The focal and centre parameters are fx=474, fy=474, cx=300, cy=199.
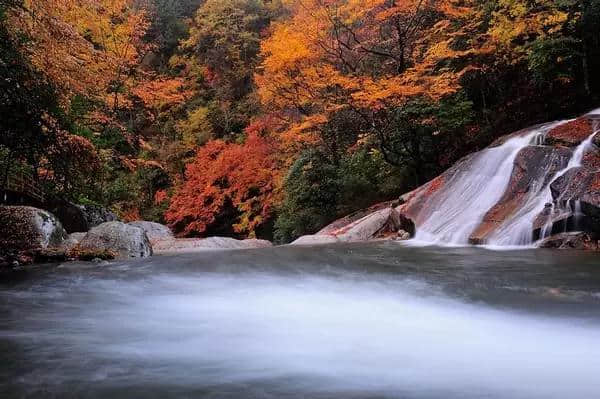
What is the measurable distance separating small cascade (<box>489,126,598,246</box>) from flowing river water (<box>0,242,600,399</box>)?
2.92 feet

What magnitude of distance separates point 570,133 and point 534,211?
2071 millimetres

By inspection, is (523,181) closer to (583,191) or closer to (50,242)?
(583,191)

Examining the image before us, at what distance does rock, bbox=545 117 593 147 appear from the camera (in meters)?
8.27

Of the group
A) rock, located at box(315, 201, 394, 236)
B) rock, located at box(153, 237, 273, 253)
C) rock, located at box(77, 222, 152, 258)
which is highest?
rock, located at box(315, 201, 394, 236)

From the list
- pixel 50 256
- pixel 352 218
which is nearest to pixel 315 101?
pixel 352 218

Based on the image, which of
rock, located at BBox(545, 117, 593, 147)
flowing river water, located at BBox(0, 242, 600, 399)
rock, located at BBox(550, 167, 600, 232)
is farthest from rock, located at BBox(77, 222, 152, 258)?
rock, located at BBox(545, 117, 593, 147)

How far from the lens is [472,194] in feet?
30.1

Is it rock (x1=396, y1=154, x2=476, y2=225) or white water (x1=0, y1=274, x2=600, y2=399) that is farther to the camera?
rock (x1=396, y1=154, x2=476, y2=225)

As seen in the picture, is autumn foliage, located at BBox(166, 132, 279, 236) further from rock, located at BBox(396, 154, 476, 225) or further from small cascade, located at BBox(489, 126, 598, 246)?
small cascade, located at BBox(489, 126, 598, 246)

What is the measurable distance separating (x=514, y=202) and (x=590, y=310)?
191 inches

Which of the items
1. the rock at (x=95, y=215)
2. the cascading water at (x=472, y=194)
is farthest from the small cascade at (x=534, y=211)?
the rock at (x=95, y=215)

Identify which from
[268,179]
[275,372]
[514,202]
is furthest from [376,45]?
[275,372]

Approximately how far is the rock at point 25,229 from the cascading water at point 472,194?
6.78 metres

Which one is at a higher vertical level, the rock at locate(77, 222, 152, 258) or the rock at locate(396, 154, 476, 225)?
the rock at locate(396, 154, 476, 225)
